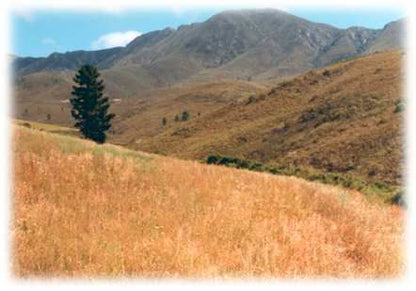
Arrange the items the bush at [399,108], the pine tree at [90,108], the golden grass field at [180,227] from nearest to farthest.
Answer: the golden grass field at [180,227], the bush at [399,108], the pine tree at [90,108]

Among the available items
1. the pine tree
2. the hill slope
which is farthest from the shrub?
the pine tree

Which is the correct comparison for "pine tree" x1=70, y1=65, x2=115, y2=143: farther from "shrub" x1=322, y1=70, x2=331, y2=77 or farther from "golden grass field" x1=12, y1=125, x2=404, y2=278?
"golden grass field" x1=12, y1=125, x2=404, y2=278

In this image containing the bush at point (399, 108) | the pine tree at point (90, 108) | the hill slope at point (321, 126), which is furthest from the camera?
the pine tree at point (90, 108)

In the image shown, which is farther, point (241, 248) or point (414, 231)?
point (414, 231)

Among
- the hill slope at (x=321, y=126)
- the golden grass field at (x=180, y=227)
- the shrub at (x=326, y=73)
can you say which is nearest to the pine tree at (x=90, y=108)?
the hill slope at (x=321, y=126)

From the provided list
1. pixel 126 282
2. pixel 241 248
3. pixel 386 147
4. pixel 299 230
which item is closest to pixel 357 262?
pixel 299 230

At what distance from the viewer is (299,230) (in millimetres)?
7656

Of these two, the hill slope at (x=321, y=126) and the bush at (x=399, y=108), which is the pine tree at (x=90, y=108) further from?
the bush at (x=399, y=108)

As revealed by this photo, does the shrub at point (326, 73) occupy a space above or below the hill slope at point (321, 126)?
above

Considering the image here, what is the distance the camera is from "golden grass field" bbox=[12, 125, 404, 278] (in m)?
5.84

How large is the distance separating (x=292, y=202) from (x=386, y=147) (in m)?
40.0

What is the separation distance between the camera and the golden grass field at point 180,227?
19.1ft

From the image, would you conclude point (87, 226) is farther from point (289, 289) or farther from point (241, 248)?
point (289, 289)

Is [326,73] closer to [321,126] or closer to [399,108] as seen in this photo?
[321,126]
